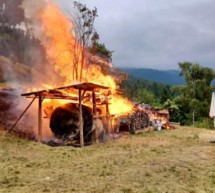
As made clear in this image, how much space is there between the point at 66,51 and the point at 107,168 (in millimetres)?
25450

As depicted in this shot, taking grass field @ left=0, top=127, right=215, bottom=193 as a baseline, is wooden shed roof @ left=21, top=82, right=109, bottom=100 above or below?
above

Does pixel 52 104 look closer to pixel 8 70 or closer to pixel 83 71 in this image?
pixel 83 71

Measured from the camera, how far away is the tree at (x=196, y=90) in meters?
48.5

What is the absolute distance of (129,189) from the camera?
34.8 feet

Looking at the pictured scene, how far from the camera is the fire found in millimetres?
29641

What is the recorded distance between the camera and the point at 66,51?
37875 mm

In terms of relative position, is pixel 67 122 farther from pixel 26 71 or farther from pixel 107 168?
pixel 26 71

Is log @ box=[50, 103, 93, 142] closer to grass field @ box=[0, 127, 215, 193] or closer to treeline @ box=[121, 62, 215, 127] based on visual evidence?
grass field @ box=[0, 127, 215, 193]

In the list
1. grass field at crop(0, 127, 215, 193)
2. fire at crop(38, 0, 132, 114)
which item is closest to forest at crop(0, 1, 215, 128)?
fire at crop(38, 0, 132, 114)

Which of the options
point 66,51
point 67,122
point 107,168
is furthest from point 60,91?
point 66,51

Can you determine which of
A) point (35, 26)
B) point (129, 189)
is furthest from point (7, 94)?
point (129, 189)

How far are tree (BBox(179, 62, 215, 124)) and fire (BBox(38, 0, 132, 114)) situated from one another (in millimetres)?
16303

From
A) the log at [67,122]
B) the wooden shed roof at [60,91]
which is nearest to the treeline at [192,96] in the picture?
the log at [67,122]

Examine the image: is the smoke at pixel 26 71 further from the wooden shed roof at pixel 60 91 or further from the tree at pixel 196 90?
the tree at pixel 196 90
